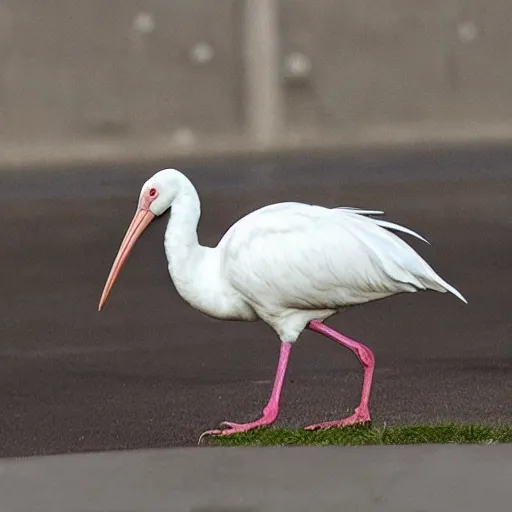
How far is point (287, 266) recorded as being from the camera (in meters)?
6.60

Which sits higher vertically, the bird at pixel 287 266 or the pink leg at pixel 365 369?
the bird at pixel 287 266

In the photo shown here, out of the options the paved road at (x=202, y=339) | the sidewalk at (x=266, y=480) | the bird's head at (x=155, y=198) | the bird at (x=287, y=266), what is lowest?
the paved road at (x=202, y=339)

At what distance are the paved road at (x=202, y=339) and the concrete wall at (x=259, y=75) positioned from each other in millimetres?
3913

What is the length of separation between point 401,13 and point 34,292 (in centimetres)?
1061

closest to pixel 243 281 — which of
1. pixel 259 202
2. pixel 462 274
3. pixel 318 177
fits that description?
pixel 462 274

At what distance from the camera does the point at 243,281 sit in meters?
6.63

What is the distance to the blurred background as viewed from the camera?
325 inches

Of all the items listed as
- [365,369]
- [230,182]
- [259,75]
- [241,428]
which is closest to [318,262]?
[365,369]

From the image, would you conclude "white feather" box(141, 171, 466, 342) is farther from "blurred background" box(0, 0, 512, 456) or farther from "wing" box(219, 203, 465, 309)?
"blurred background" box(0, 0, 512, 456)

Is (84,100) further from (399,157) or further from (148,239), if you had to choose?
(148,239)

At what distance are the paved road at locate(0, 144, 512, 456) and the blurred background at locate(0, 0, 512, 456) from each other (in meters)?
0.03

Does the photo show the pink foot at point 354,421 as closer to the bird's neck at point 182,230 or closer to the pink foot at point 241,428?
the pink foot at point 241,428

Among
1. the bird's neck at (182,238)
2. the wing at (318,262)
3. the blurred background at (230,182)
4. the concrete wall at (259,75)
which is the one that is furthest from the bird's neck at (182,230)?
the concrete wall at (259,75)

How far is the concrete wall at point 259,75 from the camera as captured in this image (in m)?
21.0
